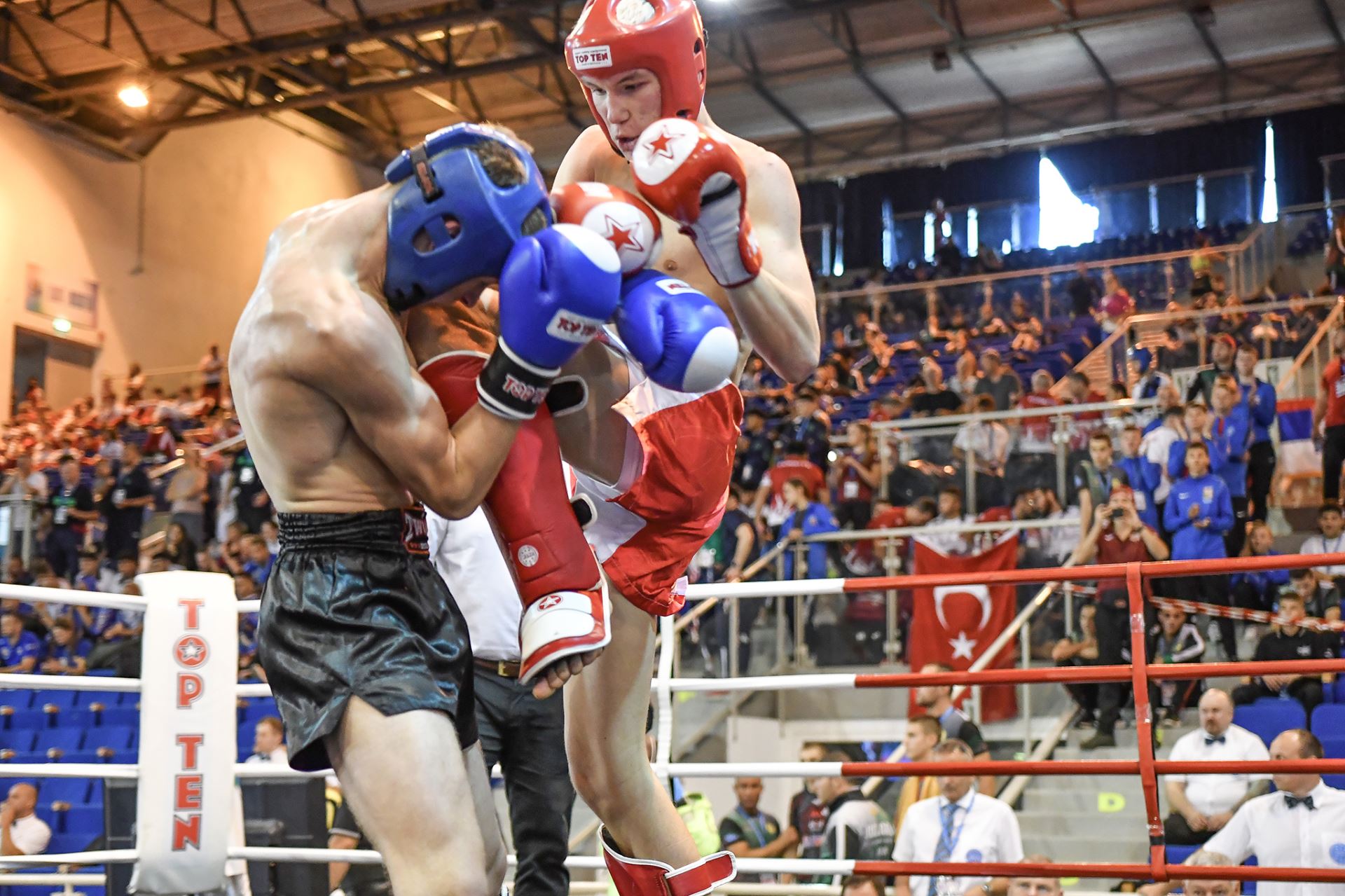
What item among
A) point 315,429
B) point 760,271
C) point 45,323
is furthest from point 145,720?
point 45,323

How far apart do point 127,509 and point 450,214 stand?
973 centimetres

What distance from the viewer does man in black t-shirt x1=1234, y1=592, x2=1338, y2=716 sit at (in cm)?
589

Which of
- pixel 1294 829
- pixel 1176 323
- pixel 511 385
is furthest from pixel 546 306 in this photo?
pixel 1176 323

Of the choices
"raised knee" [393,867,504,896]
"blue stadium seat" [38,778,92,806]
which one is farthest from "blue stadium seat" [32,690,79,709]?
"raised knee" [393,867,504,896]

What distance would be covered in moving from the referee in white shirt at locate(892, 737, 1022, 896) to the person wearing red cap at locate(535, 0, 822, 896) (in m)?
2.42

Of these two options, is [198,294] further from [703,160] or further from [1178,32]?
[703,160]

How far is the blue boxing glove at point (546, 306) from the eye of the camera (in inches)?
78.3

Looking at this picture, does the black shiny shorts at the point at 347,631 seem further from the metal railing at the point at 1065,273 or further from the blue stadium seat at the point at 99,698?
the metal railing at the point at 1065,273

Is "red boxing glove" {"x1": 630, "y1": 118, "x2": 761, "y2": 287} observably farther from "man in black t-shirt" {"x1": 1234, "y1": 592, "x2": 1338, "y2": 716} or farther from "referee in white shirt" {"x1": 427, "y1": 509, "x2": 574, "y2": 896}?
"man in black t-shirt" {"x1": 1234, "y1": 592, "x2": 1338, "y2": 716}

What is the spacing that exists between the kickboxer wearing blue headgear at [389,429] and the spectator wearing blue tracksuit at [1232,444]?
6.13 metres

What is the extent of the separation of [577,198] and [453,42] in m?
13.5

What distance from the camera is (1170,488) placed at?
745 centimetres

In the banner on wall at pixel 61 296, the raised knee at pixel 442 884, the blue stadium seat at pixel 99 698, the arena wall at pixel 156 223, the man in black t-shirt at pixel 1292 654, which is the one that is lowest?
the blue stadium seat at pixel 99 698

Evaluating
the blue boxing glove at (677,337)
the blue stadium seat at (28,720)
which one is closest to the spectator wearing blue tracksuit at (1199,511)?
the blue boxing glove at (677,337)
